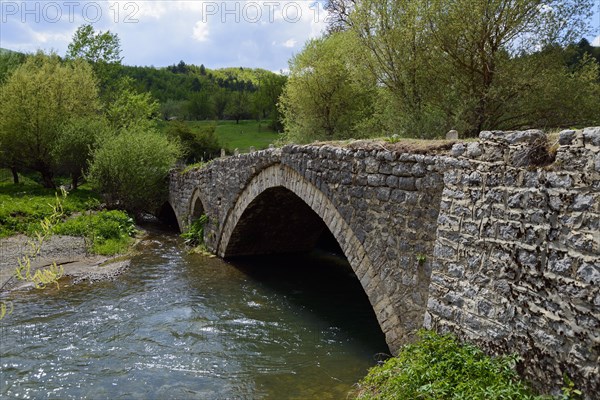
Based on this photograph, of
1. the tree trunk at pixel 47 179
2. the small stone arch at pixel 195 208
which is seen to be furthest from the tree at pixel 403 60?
the tree trunk at pixel 47 179

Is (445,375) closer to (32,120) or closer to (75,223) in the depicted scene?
(75,223)

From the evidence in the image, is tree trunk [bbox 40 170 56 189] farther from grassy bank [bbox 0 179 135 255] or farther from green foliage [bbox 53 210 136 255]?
green foliage [bbox 53 210 136 255]

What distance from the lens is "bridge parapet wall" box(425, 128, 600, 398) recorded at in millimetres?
3869

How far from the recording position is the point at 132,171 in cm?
2205

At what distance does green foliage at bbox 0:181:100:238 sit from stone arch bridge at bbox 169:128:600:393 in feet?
35.8

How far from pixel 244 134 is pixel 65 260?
4535 cm

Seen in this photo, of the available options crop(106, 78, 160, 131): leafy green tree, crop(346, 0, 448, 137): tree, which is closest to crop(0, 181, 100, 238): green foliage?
crop(106, 78, 160, 131): leafy green tree

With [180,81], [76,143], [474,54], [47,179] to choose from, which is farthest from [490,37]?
[180,81]

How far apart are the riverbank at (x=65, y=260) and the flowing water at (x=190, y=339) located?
0.70 meters

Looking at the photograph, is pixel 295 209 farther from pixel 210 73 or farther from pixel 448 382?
pixel 210 73

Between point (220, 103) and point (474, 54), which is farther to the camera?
point (220, 103)

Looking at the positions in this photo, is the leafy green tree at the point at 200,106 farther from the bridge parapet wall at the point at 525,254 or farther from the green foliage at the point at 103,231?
the bridge parapet wall at the point at 525,254

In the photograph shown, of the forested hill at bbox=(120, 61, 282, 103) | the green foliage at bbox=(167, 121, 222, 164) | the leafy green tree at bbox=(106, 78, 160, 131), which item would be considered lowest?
the green foliage at bbox=(167, 121, 222, 164)

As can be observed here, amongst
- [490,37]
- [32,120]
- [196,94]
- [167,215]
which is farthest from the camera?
[196,94]
